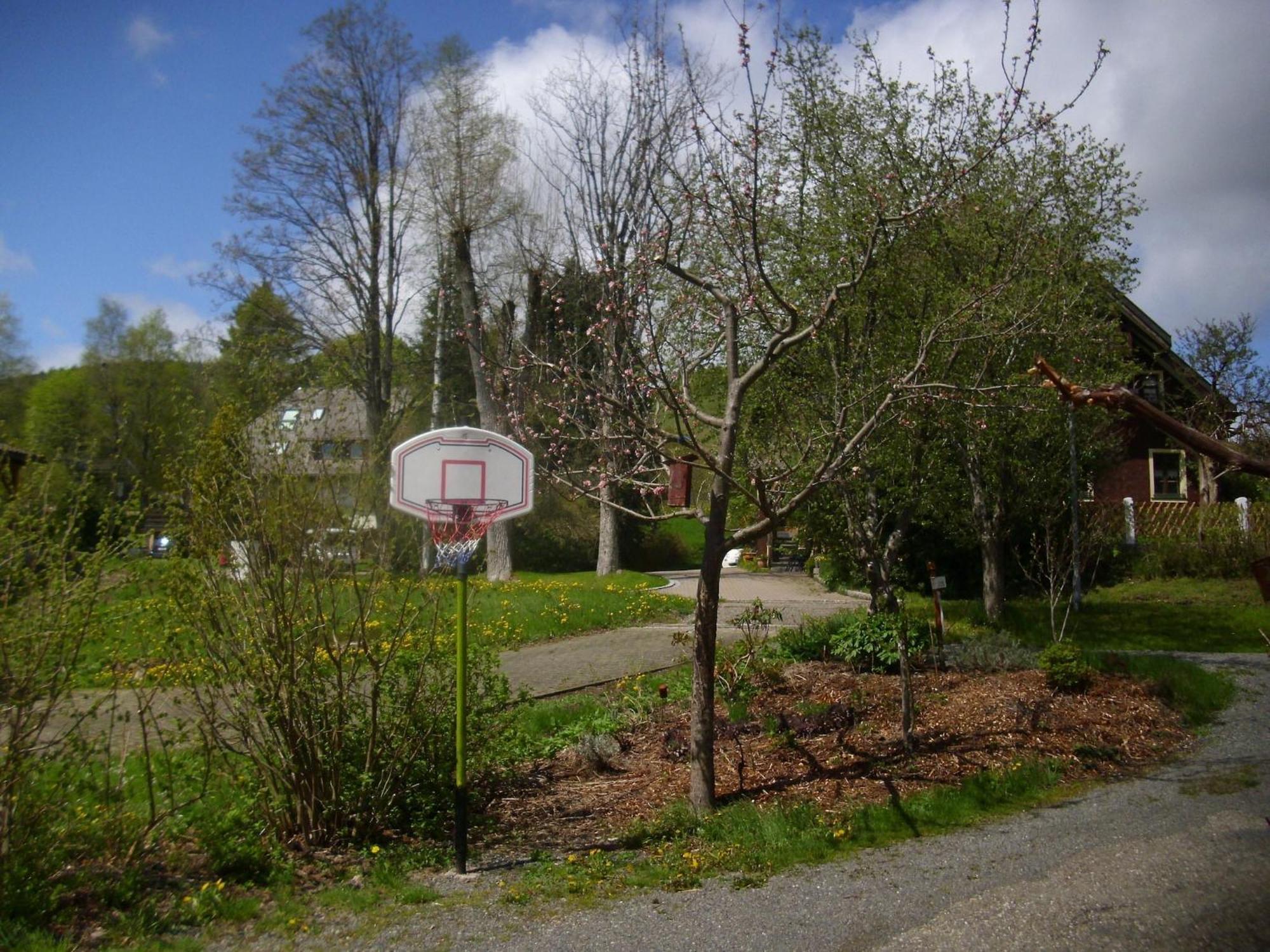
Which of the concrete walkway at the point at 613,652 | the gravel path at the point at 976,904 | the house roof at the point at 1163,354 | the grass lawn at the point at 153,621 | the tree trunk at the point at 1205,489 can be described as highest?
the house roof at the point at 1163,354

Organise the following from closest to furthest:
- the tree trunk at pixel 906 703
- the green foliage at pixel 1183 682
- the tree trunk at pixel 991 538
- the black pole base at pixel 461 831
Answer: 1. the black pole base at pixel 461 831
2. the tree trunk at pixel 906 703
3. the green foliage at pixel 1183 682
4. the tree trunk at pixel 991 538

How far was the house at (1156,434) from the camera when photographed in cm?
1994

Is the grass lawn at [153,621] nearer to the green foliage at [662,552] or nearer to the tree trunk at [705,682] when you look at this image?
the tree trunk at [705,682]

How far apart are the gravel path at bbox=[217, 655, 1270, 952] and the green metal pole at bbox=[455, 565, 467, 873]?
333mm

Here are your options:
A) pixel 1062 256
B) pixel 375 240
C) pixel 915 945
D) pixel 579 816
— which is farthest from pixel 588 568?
pixel 915 945

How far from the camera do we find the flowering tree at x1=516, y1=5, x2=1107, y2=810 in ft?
24.2

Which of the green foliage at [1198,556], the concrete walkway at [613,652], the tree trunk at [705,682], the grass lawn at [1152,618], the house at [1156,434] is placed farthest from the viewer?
the green foliage at [1198,556]

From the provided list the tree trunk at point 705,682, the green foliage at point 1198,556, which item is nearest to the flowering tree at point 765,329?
the tree trunk at point 705,682

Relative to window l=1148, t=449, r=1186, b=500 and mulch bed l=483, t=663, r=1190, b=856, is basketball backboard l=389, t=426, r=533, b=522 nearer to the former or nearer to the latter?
mulch bed l=483, t=663, r=1190, b=856

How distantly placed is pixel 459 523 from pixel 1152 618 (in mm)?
13906

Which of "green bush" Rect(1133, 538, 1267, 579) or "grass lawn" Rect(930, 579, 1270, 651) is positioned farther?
"green bush" Rect(1133, 538, 1267, 579)

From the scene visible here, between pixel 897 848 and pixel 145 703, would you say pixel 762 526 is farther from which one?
pixel 145 703

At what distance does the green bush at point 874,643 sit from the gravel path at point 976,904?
380 cm

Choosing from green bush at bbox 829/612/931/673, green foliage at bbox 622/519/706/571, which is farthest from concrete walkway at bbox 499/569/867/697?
green foliage at bbox 622/519/706/571
